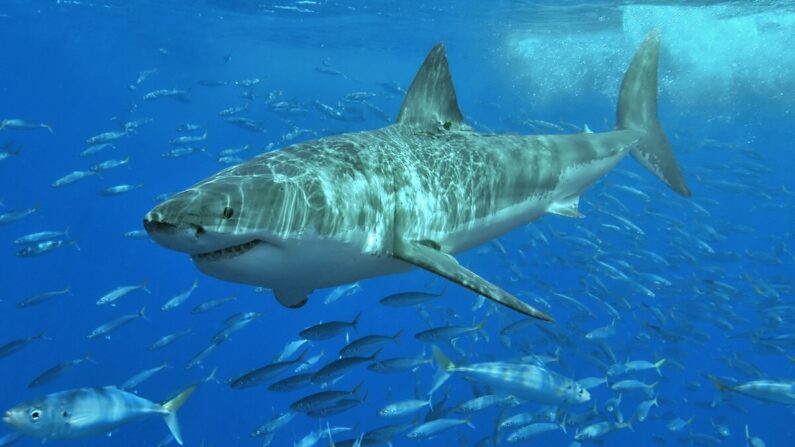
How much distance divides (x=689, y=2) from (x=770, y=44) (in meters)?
9.50

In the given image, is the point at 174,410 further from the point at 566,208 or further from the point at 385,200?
the point at 566,208

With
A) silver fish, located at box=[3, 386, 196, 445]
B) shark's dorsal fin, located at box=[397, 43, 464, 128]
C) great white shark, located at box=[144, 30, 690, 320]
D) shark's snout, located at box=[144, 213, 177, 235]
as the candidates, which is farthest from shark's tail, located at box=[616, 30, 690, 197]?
silver fish, located at box=[3, 386, 196, 445]

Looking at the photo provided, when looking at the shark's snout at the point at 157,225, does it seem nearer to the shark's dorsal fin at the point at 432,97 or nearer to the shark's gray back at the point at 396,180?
the shark's gray back at the point at 396,180

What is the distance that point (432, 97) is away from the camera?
4789mm

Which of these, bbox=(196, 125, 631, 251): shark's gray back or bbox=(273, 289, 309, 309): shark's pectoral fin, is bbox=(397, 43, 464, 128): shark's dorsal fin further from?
bbox=(273, 289, 309, 309): shark's pectoral fin

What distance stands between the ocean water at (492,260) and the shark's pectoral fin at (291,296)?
398 centimetres

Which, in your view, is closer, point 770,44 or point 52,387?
point 52,387

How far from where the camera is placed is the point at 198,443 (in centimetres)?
1702

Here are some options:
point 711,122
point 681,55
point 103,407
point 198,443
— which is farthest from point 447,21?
point 711,122

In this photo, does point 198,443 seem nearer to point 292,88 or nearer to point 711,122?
point 711,122

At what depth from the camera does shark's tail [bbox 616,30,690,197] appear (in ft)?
20.7

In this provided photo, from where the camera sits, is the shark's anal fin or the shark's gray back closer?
the shark's gray back

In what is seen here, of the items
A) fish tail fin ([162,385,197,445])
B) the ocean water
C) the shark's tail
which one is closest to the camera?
fish tail fin ([162,385,197,445])

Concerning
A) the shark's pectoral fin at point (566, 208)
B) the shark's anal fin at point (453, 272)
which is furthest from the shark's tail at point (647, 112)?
the shark's anal fin at point (453, 272)
